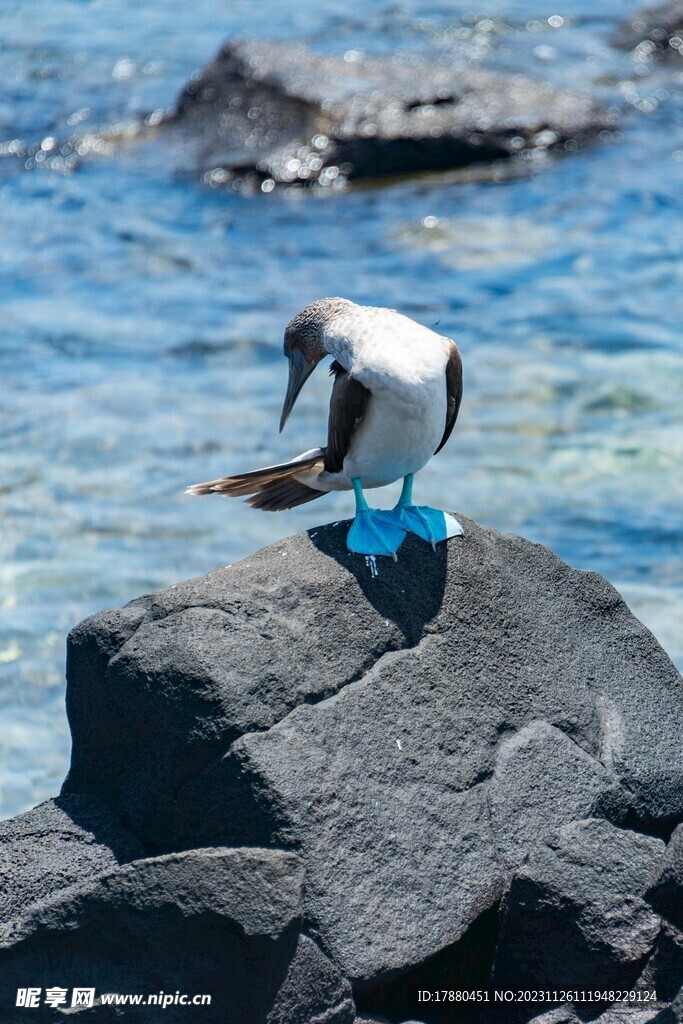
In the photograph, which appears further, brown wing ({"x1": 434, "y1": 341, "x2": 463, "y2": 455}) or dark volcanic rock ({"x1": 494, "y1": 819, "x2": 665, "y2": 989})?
brown wing ({"x1": 434, "y1": 341, "x2": 463, "y2": 455})

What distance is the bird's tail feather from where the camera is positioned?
165 inches

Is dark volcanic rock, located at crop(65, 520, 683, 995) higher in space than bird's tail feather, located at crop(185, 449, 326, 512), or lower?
lower

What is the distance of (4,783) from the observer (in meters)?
5.71

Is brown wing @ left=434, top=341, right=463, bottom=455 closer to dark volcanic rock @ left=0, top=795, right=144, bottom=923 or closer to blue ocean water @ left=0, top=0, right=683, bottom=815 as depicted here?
dark volcanic rock @ left=0, top=795, right=144, bottom=923

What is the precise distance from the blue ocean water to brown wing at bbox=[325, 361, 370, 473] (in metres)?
2.49

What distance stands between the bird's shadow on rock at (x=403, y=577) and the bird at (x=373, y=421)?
4cm

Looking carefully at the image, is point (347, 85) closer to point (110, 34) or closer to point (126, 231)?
point (126, 231)

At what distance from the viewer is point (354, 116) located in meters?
13.0

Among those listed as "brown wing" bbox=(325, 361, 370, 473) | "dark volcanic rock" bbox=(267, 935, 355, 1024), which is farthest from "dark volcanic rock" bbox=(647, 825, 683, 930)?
"brown wing" bbox=(325, 361, 370, 473)

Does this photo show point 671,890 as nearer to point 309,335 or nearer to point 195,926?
point 195,926

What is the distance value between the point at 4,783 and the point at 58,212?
8.57m

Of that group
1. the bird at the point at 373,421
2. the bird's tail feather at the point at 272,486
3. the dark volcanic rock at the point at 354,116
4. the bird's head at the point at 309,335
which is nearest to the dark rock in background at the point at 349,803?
the bird at the point at 373,421

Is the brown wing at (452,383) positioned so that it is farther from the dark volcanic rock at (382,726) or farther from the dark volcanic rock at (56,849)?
the dark volcanic rock at (56,849)

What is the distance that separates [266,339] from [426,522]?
6.28m
